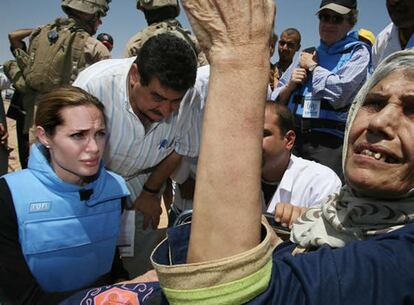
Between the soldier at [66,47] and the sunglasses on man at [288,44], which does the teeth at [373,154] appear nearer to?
the soldier at [66,47]

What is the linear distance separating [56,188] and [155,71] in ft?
2.95

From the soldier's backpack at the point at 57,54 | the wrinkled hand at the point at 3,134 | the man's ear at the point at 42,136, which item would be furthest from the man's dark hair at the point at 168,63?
the wrinkled hand at the point at 3,134

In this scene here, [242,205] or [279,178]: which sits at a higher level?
[242,205]

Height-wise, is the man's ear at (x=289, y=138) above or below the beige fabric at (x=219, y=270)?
below

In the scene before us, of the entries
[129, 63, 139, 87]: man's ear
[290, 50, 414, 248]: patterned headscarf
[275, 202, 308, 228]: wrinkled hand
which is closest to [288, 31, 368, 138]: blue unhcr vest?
[129, 63, 139, 87]: man's ear

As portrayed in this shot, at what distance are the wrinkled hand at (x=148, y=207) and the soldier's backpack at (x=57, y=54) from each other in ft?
5.39

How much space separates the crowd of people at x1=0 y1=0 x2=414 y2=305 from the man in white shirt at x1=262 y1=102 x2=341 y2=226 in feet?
0.03

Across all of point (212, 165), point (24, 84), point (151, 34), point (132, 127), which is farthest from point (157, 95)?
point (24, 84)

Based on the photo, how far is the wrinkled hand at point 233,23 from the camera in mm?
677

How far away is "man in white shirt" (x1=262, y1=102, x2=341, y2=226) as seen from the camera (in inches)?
94.0

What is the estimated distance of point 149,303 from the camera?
100 cm

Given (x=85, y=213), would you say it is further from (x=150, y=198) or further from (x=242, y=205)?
(x=242, y=205)

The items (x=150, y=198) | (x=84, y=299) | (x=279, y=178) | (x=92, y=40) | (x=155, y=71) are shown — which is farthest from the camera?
(x=92, y=40)

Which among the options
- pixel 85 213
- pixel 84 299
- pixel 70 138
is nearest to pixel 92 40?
pixel 70 138
